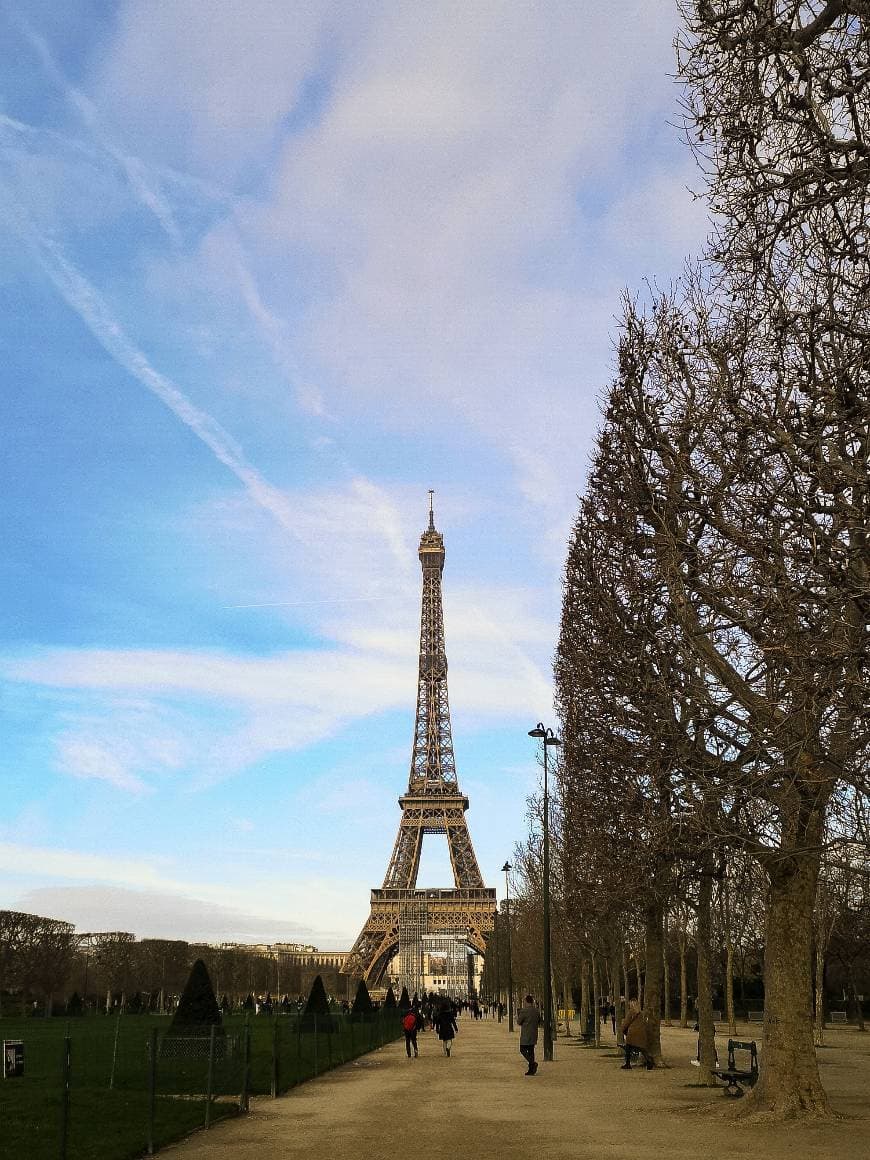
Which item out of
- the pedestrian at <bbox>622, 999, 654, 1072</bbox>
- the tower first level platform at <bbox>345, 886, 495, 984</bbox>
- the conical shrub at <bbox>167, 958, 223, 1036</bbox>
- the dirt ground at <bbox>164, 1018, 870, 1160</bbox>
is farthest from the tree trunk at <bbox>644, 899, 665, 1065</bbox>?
the tower first level platform at <bbox>345, 886, 495, 984</bbox>

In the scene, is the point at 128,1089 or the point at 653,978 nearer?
the point at 128,1089

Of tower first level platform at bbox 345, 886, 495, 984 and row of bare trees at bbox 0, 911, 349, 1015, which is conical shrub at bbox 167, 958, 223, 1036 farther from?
tower first level platform at bbox 345, 886, 495, 984

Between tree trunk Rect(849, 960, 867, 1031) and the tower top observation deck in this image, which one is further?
the tower top observation deck

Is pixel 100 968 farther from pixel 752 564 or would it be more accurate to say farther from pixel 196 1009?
pixel 752 564

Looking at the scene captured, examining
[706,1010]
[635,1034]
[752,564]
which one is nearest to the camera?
[752,564]

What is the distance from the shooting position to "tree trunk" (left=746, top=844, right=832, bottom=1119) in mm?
16656

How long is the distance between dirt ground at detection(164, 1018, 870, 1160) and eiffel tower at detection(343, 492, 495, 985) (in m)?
75.2

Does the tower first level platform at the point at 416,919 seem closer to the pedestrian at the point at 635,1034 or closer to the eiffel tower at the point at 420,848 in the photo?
the eiffel tower at the point at 420,848

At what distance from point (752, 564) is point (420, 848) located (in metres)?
106

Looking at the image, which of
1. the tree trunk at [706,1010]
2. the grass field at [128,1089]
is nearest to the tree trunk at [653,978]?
the tree trunk at [706,1010]

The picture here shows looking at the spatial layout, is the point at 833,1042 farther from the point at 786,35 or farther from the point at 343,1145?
the point at 786,35

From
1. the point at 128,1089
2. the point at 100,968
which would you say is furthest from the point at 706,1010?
the point at 100,968

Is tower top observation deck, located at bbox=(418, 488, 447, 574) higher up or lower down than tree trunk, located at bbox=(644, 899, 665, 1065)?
higher up

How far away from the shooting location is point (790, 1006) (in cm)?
1700
